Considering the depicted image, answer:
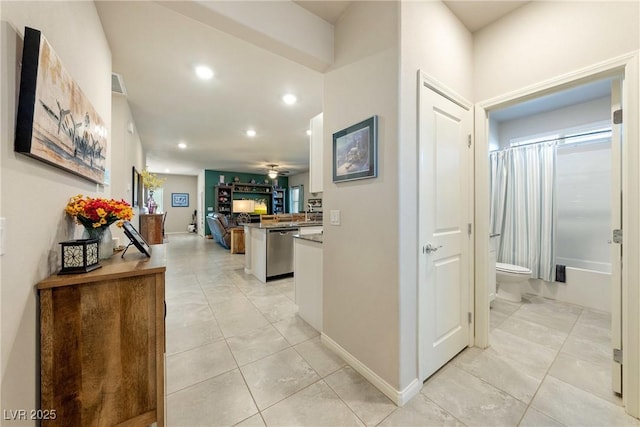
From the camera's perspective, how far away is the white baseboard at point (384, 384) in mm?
1440

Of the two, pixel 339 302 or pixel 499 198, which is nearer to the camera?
pixel 339 302

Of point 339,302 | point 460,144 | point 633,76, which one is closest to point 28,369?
point 339,302

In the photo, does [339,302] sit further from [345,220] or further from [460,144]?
[460,144]

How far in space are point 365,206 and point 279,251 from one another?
2555mm

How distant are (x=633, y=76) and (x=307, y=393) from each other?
265 cm

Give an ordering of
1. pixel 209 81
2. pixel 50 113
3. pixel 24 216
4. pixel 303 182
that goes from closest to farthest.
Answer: pixel 24 216 < pixel 50 113 < pixel 209 81 < pixel 303 182

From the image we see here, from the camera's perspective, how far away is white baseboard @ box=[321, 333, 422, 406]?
1.44 meters

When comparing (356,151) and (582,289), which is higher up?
(356,151)

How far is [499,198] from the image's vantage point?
12.0 ft

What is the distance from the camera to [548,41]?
63.9 inches

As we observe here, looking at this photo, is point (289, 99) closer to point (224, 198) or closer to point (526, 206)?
point (526, 206)

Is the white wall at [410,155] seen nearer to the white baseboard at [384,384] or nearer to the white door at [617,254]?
the white baseboard at [384,384]

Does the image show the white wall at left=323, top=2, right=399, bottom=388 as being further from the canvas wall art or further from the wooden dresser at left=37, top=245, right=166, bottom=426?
the canvas wall art

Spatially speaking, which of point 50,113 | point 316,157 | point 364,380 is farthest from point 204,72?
point 364,380
